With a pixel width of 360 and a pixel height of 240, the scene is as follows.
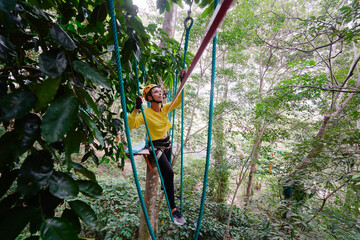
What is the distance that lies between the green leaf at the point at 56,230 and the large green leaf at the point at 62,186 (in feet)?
0.13

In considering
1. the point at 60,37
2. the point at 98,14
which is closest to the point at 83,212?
the point at 60,37

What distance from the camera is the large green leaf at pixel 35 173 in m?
0.28

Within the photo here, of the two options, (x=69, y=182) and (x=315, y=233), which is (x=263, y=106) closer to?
(x=315, y=233)

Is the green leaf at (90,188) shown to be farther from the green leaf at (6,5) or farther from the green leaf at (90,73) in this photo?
the green leaf at (6,5)

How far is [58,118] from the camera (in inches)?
11.3

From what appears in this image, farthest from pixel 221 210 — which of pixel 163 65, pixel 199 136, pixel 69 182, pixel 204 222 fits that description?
pixel 69 182

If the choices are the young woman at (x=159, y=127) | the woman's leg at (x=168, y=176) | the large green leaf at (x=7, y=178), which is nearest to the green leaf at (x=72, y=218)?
the large green leaf at (x=7, y=178)

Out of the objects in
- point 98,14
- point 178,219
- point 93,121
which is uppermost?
point 98,14

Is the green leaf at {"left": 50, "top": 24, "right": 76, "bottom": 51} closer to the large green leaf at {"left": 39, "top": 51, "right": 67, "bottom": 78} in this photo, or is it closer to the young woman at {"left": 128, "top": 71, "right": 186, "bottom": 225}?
the large green leaf at {"left": 39, "top": 51, "right": 67, "bottom": 78}

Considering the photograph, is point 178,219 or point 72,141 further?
point 178,219

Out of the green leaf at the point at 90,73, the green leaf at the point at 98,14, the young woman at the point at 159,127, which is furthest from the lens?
the young woman at the point at 159,127

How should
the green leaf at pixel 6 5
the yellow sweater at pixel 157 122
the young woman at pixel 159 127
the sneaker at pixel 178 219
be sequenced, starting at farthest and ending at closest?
the yellow sweater at pixel 157 122, the young woman at pixel 159 127, the sneaker at pixel 178 219, the green leaf at pixel 6 5

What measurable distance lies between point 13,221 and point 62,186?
8 centimetres

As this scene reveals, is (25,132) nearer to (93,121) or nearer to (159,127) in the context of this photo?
(93,121)
